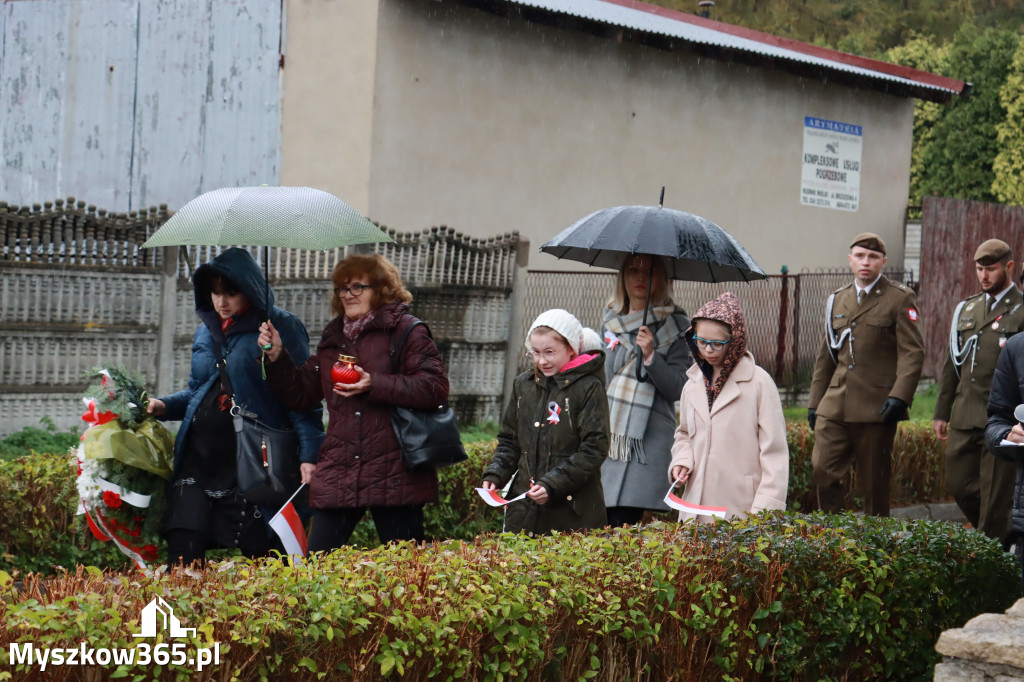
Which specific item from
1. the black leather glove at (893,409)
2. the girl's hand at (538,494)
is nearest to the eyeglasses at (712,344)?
the girl's hand at (538,494)

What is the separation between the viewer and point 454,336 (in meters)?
12.4

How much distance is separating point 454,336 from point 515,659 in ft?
26.9

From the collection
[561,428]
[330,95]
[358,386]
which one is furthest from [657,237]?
[330,95]

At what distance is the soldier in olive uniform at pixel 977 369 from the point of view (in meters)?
8.24

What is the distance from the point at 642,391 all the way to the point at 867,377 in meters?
2.64

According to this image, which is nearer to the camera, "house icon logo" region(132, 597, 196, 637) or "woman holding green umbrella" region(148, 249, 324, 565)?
"house icon logo" region(132, 597, 196, 637)

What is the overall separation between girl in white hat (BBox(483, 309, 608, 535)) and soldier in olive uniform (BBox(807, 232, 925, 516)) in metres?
3.27

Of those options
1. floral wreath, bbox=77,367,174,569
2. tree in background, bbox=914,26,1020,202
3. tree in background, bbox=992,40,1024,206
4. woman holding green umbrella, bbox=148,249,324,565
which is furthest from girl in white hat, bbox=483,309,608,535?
tree in background, bbox=914,26,1020,202

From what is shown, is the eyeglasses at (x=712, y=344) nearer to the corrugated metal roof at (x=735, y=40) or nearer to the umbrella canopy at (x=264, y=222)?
the umbrella canopy at (x=264, y=222)

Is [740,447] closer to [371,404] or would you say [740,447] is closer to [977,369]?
[371,404]

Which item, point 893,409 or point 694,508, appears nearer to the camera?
point 694,508

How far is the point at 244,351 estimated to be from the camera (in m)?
6.00

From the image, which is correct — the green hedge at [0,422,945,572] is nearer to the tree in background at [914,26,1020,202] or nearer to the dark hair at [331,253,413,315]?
the dark hair at [331,253,413,315]

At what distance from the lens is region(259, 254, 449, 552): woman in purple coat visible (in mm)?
5836
